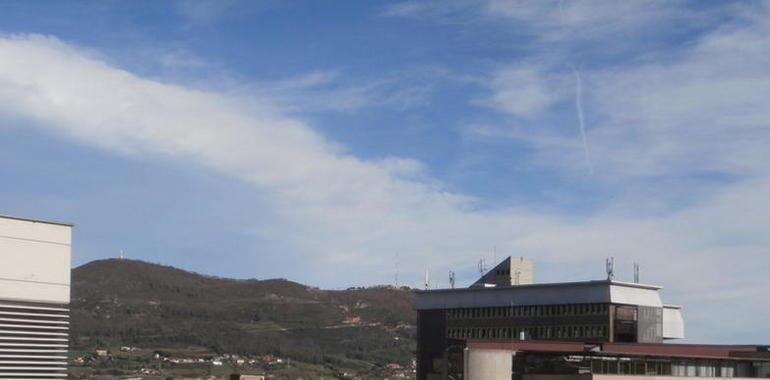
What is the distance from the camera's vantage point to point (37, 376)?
121562 millimetres

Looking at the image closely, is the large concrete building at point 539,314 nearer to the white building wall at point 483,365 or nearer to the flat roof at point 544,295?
the flat roof at point 544,295

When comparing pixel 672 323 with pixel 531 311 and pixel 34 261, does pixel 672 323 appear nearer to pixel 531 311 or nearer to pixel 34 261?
pixel 531 311

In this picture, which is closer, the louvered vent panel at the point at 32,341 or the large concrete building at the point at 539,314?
the louvered vent panel at the point at 32,341

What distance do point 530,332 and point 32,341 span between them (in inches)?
2636

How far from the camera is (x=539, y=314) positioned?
6314 inches

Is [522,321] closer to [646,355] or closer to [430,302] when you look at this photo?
[430,302]

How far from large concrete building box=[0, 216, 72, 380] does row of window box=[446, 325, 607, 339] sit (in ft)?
202

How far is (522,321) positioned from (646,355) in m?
43.6

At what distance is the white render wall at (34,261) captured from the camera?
12025 cm

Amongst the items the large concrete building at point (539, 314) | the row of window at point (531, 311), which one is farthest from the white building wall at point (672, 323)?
the row of window at point (531, 311)

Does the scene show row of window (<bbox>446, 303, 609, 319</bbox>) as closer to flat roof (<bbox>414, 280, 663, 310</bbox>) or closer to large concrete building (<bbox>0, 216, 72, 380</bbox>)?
flat roof (<bbox>414, 280, 663, 310</bbox>)

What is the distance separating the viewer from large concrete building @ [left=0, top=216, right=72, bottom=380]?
120 metres

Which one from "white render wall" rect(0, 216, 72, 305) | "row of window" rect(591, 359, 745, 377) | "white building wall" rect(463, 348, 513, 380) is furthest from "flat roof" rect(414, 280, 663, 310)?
"white render wall" rect(0, 216, 72, 305)

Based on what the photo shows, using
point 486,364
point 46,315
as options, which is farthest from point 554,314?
point 46,315
